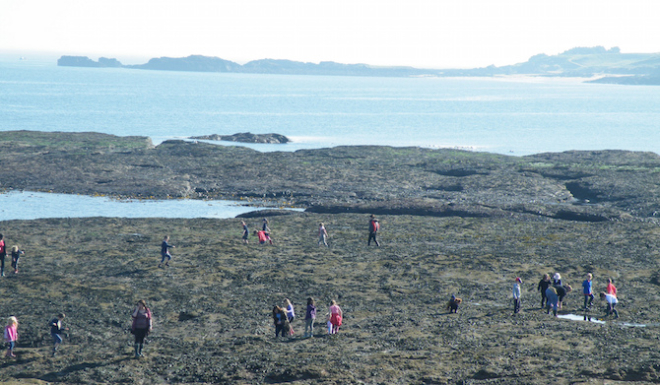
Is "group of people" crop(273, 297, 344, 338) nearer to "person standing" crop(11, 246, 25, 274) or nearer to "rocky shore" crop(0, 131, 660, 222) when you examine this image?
"person standing" crop(11, 246, 25, 274)

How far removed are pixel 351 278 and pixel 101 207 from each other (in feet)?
96.2

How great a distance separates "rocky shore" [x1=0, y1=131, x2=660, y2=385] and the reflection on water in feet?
9.62

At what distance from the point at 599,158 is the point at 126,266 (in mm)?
66707

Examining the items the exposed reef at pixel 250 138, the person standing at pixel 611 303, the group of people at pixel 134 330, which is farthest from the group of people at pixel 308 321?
the exposed reef at pixel 250 138

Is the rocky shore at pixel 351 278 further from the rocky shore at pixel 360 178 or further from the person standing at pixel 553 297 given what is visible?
the person standing at pixel 553 297

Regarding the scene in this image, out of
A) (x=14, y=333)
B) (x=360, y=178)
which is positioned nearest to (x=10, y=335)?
(x=14, y=333)

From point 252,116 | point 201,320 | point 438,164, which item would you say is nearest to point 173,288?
point 201,320

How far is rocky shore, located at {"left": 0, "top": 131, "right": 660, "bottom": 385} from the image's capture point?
22547mm

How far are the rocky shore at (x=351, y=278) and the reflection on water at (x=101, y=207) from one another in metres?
2.93

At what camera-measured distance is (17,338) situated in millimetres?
23438

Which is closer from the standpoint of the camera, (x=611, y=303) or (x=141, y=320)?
(x=141, y=320)

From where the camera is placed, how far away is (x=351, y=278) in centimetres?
3378

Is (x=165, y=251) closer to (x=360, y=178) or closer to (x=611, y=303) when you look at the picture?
(x=611, y=303)

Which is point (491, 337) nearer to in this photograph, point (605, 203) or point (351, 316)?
point (351, 316)
